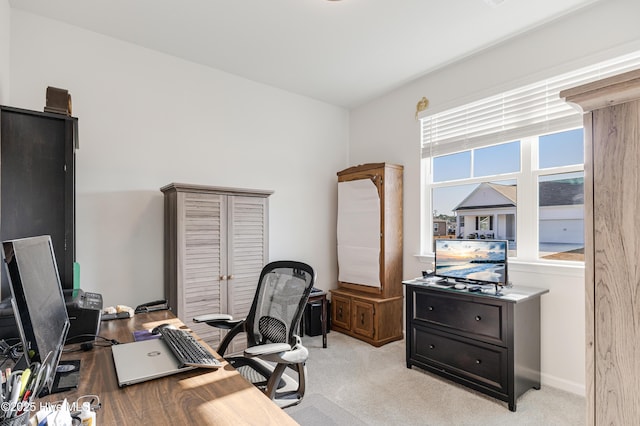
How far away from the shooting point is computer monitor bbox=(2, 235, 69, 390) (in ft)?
2.81

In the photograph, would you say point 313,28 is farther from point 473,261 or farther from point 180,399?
point 180,399

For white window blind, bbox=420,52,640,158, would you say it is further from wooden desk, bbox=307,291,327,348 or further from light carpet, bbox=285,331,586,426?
light carpet, bbox=285,331,586,426

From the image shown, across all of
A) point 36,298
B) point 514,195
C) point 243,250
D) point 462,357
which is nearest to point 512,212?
point 514,195

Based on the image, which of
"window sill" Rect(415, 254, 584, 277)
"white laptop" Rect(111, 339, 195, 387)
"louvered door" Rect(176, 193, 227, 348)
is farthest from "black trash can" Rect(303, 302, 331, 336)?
"white laptop" Rect(111, 339, 195, 387)

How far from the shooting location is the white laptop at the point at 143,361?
Result: 118 centimetres

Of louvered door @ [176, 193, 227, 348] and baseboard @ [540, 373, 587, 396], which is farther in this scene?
louvered door @ [176, 193, 227, 348]

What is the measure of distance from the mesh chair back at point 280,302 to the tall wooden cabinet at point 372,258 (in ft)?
6.42

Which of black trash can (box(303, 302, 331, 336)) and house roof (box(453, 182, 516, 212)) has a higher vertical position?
house roof (box(453, 182, 516, 212))

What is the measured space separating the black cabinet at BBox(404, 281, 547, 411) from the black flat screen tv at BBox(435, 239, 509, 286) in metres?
0.18

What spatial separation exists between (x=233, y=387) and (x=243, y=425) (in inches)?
9.0

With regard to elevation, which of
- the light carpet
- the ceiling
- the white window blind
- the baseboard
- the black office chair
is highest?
the ceiling

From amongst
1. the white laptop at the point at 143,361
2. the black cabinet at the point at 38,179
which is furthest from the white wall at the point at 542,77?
the black cabinet at the point at 38,179

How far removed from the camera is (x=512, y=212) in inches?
126

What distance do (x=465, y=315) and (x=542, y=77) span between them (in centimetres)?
212
